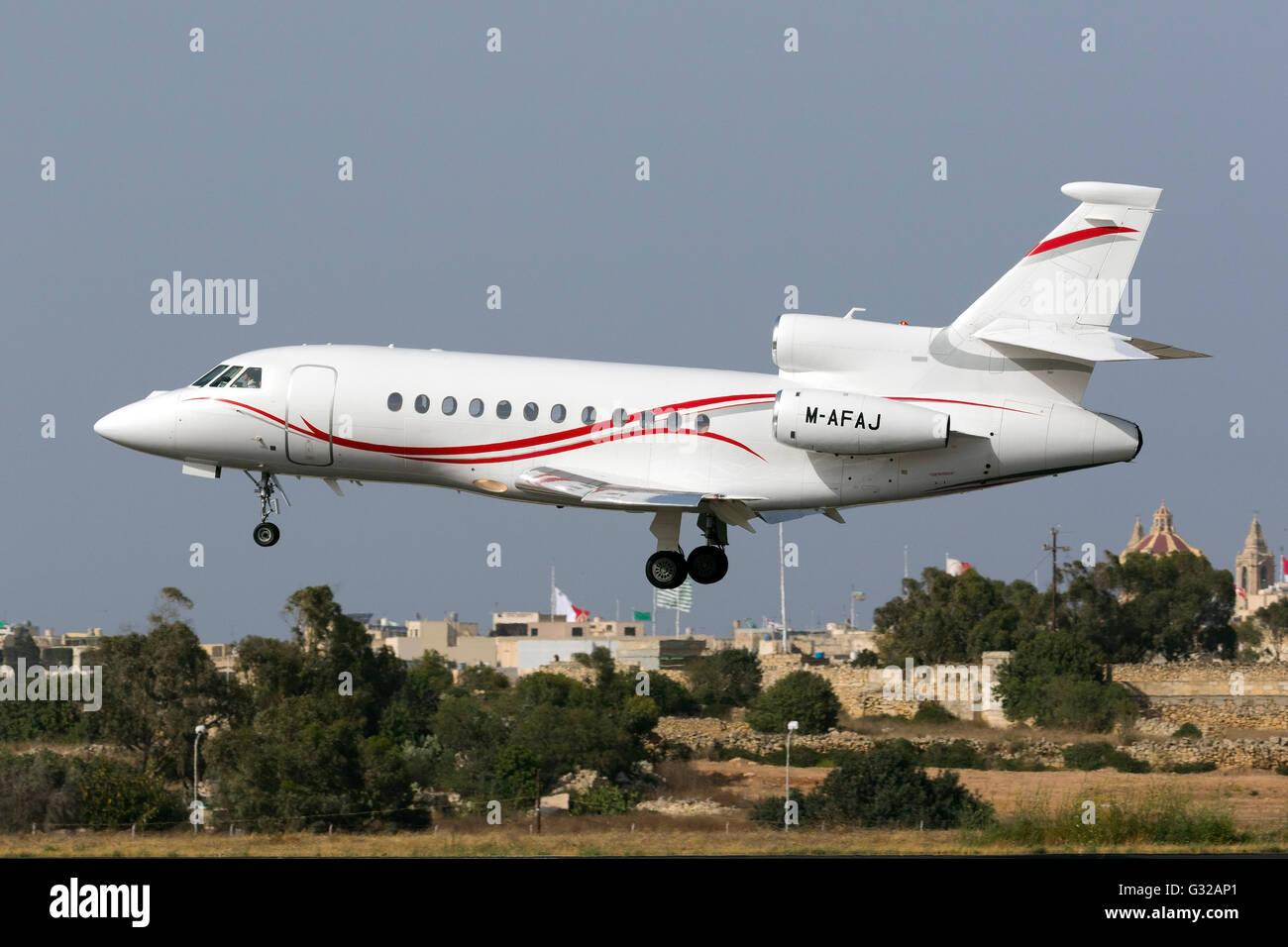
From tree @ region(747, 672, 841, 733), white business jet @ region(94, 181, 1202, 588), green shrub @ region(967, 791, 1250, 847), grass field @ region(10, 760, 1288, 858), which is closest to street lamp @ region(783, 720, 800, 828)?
tree @ region(747, 672, 841, 733)

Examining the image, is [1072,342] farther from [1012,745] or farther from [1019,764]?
[1012,745]

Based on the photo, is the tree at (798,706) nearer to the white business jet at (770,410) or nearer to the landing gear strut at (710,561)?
the landing gear strut at (710,561)

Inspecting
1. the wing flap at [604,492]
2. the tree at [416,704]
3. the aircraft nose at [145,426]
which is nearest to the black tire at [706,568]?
the wing flap at [604,492]

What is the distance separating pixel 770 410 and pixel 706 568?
3.20 metres

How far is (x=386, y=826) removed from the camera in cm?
5166

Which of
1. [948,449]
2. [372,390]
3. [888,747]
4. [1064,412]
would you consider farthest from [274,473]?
[888,747]

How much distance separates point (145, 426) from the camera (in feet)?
104

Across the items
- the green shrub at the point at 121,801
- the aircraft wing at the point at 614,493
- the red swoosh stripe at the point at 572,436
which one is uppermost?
the red swoosh stripe at the point at 572,436

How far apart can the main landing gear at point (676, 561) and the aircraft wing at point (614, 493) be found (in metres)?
0.85

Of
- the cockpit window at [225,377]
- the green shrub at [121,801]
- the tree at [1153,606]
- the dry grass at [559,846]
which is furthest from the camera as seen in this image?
the tree at [1153,606]

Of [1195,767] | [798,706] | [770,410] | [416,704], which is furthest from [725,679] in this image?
[770,410]

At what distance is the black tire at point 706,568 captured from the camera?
3041cm

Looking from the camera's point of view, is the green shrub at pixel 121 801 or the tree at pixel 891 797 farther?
the green shrub at pixel 121 801

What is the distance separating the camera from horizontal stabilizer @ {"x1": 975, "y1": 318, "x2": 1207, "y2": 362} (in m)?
27.8
